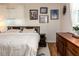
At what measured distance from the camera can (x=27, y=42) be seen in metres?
3.39

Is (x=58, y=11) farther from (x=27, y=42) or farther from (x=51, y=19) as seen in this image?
(x=27, y=42)

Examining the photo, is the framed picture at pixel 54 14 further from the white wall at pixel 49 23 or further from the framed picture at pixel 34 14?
the framed picture at pixel 34 14

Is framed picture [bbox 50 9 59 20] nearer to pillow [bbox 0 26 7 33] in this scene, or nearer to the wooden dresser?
the wooden dresser

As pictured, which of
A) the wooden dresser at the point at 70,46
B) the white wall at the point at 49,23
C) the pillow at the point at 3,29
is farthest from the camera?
the white wall at the point at 49,23

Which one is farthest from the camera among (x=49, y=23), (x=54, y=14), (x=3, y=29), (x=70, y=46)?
(x=49, y=23)

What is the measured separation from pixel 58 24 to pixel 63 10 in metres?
0.43

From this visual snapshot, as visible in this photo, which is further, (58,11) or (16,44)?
(58,11)

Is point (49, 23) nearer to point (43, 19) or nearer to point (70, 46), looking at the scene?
point (43, 19)

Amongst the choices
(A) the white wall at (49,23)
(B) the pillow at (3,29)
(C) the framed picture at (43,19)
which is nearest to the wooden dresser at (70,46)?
(A) the white wall at (49,23)

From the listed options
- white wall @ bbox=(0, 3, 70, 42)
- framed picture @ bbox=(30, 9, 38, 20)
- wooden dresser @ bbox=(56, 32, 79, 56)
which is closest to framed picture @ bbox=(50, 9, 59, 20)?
white wall @ bbox=(0, 3, 70, 42)

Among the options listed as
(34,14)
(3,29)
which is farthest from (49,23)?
(3,29)

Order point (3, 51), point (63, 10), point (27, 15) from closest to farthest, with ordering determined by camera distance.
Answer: point (3, 51)
point (63, 10)
point (27, 15)

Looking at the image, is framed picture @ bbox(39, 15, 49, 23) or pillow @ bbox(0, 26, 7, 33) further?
framed picture @ bbox(39, 15, 49, 23)

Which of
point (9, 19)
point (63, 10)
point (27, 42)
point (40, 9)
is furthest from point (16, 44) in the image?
point (63, 10)
